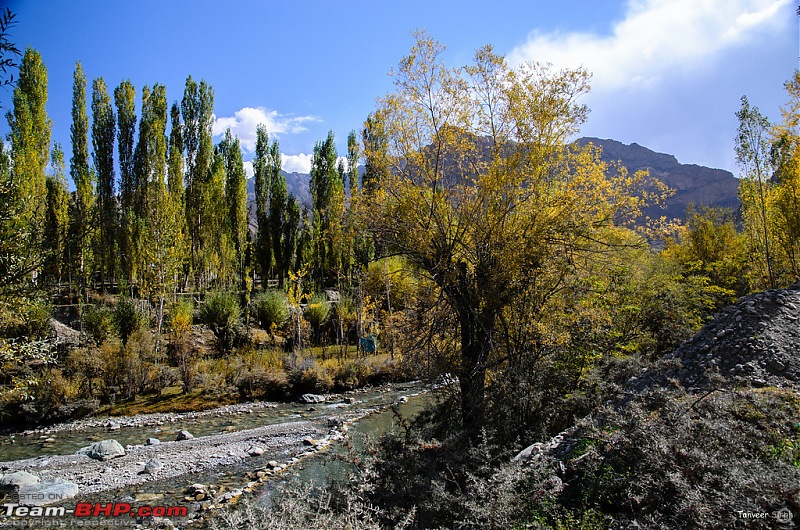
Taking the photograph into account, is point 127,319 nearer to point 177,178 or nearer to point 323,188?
point 177,178

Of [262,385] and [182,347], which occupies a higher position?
[182,347]

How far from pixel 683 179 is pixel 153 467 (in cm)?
16339

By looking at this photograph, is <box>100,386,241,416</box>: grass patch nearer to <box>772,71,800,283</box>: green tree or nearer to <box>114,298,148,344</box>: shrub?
<box>114,298,148,344</box>: shrub

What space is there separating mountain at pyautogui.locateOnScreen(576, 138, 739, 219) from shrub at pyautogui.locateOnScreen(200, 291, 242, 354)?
107m

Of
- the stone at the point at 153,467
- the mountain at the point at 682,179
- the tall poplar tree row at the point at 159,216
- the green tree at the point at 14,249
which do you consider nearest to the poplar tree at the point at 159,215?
the tall poplar tree row at the point at 159,216

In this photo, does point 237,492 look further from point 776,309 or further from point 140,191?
point 140,191

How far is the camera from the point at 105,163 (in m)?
27.5

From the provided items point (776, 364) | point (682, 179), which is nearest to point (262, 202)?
point (776, 364)

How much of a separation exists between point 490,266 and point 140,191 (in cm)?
2591

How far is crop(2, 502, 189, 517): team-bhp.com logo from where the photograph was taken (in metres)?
7.67

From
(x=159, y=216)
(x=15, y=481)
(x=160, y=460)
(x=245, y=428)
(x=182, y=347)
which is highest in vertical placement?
(x=159, y=216)

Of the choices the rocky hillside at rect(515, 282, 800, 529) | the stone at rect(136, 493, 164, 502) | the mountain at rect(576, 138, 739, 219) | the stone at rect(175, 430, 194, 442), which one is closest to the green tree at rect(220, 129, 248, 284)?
the stone at rect(175, 430, 194, 442)

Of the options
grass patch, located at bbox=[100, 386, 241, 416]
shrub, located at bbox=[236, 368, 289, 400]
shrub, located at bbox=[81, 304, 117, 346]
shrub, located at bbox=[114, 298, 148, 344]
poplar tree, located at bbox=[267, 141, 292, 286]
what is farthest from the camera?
poplar tree, located at bbox=[267, 141, 292, 286]

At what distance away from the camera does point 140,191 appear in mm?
26344
